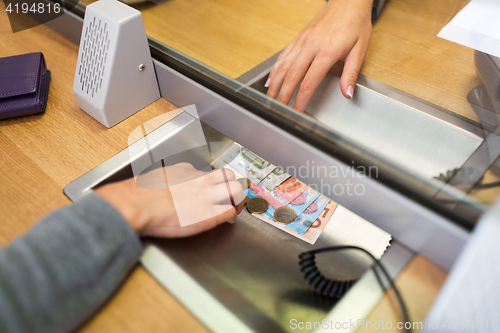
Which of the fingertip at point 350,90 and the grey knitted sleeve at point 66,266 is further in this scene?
the fingertip at point 350,90

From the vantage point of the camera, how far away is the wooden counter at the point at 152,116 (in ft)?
1.58

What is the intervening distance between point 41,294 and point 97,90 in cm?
45

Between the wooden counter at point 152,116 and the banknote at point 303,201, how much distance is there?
0.23 m

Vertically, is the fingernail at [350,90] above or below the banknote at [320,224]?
above

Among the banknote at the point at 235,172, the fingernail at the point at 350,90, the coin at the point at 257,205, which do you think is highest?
the fingernail at the point at 350,90

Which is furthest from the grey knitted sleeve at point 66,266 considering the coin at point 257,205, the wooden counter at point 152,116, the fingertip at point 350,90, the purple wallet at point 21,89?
the fingertip at point 350,90

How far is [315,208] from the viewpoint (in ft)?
2.23

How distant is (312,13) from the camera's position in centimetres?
93

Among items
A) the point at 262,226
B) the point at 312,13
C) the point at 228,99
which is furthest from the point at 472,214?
the point at 312,13

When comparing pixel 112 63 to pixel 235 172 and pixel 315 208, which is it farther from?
pixel 315 208

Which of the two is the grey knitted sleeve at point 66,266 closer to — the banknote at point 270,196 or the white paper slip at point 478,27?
the banknote at point 270,196

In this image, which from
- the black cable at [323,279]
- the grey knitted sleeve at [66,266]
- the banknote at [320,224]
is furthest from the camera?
the banknote at [320,224]

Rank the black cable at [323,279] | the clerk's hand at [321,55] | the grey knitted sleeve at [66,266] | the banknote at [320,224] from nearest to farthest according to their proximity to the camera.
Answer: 1. the grey knitted sleeve at [66,266]
2. the black cable at [323,279]
3. the banknote at [320,224]
4. the clerk's hand at [321,55]

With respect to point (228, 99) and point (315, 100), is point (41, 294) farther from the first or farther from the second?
point (315, 100)
